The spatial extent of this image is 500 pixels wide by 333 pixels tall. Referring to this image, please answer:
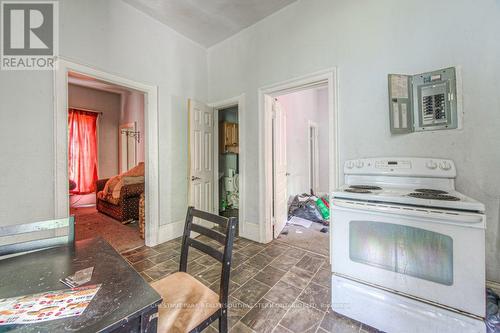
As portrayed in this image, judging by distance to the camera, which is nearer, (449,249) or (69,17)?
(449,249)

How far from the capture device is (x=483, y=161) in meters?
1.59

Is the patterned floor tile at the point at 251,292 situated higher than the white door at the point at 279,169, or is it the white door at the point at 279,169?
the white door at the point at 279,169

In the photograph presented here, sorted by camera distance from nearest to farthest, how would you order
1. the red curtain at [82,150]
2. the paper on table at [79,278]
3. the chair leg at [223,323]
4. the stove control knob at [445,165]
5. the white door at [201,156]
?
the paper on table at [79,278]
the chair leg at [223,323]
the stove control knob at [445,165]
the white door at [201,156]
the red curtain at [82,150]

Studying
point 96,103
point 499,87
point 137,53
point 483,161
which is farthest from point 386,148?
point 96,103

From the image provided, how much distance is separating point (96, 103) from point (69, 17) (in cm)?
416

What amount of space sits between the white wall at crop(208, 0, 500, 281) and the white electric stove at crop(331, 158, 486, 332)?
25 centimetres

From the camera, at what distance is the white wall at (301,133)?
4.41 metres

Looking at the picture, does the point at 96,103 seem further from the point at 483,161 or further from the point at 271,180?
the point at 483,161

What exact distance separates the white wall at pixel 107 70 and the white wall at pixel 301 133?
193 cm

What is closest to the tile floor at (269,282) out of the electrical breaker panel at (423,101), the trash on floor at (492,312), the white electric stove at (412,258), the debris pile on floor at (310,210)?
the white electric stove at (412,258)

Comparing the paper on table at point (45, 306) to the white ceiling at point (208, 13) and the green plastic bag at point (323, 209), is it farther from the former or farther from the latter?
the green plastic bag at point (323, 209)

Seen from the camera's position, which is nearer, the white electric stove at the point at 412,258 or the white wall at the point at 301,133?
the white electric stove at the point at 412,258

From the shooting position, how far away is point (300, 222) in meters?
3.67

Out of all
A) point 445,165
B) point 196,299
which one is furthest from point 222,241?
point 445,165
